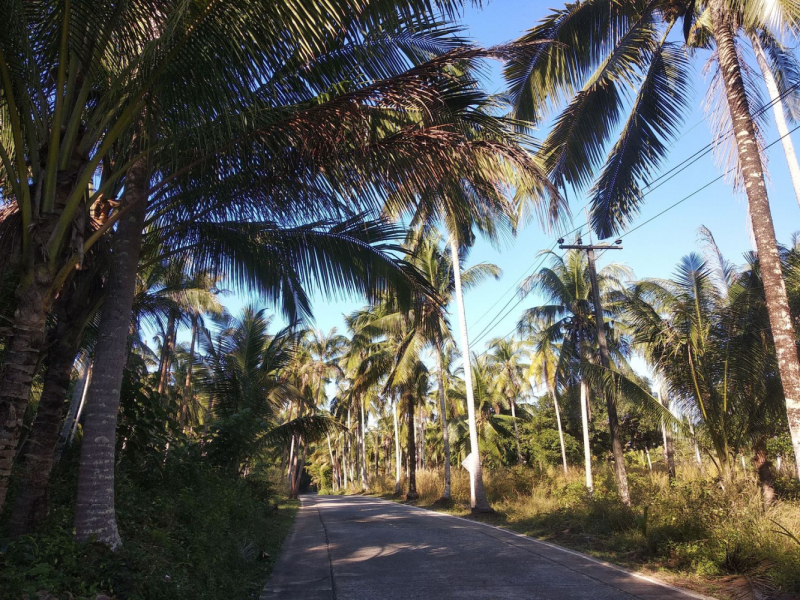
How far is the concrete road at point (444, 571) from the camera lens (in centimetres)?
608

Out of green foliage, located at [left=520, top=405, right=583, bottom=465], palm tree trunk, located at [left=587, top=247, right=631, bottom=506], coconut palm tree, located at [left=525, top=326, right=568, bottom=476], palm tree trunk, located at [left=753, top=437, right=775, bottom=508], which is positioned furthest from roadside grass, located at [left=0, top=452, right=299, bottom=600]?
green foliage, located at [left=520, top=405, right=583, bottom=465]

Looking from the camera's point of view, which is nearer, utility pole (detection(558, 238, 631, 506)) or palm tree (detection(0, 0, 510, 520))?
palm tree (detection(0, 0, 510, 520))

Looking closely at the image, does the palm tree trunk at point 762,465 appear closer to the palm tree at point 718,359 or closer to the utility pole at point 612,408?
the palm tree at point 718,359

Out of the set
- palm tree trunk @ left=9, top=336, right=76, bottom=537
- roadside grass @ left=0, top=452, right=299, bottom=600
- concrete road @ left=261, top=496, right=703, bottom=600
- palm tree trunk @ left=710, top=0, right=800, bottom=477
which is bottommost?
concrete road @ left=261, top=496, right=703, bottom=600

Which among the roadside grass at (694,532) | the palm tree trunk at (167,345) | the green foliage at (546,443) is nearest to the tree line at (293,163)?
the roadside grass at (694,532)

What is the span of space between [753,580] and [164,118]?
7.79 m

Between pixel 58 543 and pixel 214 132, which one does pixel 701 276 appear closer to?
pixel 214 132

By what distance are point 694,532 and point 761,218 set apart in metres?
4.50

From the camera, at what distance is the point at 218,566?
676 cm

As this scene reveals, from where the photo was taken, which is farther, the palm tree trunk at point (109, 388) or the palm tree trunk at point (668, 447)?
the palm tree trunk at point (668, 447)

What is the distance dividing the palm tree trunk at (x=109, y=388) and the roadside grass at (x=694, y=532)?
6256mm

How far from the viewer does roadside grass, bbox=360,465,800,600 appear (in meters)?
6.30

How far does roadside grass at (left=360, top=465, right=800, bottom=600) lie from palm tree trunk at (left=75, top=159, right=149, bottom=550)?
6256 millimetres

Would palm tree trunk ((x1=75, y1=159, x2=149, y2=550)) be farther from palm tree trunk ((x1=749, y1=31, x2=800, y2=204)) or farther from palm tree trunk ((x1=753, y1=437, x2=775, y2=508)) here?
palm tree trunk ((x1=753, y1=437, x2=775, y2=508))
